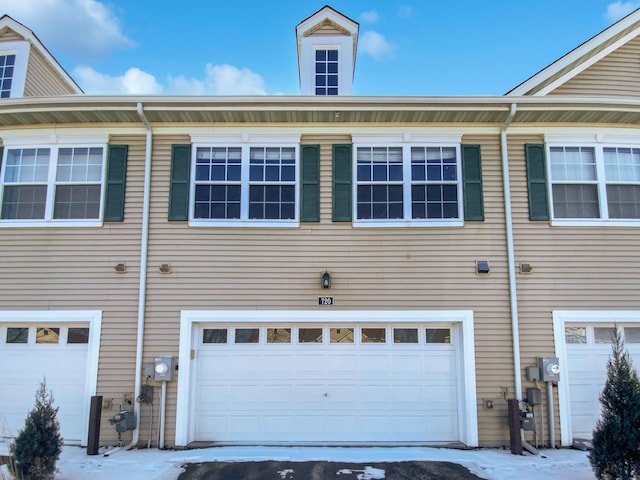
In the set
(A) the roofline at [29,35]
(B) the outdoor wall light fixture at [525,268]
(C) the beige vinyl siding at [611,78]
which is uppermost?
(A) the roofline at [29,35]

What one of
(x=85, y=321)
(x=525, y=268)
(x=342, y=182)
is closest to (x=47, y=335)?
(x=85, y=321)

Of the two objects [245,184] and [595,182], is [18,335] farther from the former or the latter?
[595,182]

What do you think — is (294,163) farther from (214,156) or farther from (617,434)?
(617,434)

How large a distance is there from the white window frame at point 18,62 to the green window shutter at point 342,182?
574 centimetres

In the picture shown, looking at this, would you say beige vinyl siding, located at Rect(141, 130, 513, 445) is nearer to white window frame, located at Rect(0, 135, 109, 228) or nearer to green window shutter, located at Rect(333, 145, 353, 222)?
green window shutter, located at Rect(333, 145, 353, 222)

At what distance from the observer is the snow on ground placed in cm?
511

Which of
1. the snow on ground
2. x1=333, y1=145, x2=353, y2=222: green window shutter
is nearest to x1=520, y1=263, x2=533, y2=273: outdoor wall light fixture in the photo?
the snow on ground

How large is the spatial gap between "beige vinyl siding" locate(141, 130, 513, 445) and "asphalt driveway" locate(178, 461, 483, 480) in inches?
69.7

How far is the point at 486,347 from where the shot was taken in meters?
6.39

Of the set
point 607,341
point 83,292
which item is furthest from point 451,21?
point 83,292

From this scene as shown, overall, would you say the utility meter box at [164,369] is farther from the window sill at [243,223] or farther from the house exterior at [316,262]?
the window sill at [243,223]

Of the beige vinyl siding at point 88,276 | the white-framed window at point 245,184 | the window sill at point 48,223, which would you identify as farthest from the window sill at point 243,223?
the window sill at point 48,223

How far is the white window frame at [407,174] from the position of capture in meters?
6.66

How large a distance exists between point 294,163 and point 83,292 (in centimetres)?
390
